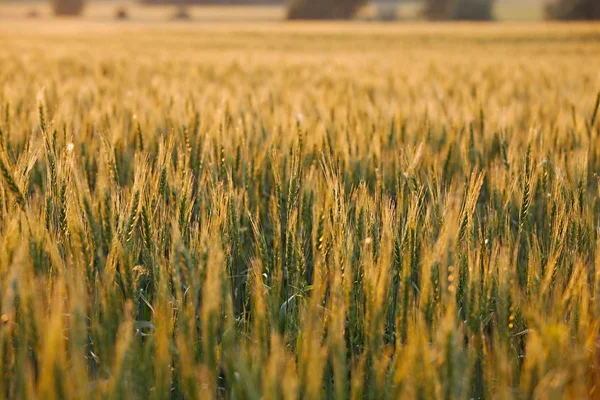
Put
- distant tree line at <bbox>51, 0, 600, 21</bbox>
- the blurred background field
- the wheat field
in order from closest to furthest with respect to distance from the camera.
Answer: the wheat field
distant tree line at <bbox>51, 0, 600, 21</bbox>
the blurred background field

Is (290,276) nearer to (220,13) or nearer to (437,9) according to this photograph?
(437,9)

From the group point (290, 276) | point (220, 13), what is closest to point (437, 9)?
point (220, 13)

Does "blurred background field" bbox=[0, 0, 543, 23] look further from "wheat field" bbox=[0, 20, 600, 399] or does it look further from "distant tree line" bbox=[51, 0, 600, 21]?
"wheat field" bbox=[0, 20, 600, 399]

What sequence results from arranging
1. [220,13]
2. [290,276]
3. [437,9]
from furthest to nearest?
[220,13] < [437,9] < [290,276]

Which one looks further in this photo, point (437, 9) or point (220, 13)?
point (220, 13)

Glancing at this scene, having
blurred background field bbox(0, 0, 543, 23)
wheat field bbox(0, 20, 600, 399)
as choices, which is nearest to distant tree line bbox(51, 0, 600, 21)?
blurred background field bbox(0, 0, 543, 23)

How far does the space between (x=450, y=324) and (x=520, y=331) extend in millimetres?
444

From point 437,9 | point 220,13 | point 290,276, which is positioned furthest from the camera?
point 220,13

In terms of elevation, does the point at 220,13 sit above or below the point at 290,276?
above

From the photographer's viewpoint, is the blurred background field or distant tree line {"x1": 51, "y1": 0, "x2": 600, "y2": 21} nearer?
distant tree line {"x1": 51, "y1": 0, "x2": 600, "y2": 21}

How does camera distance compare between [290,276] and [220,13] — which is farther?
[220,13]

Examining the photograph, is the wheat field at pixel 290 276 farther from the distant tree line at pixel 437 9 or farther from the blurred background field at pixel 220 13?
the blurred background field at pixel 220 13

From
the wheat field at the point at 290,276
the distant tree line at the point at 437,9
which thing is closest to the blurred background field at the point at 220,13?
the distant tree line at the point at 437,9

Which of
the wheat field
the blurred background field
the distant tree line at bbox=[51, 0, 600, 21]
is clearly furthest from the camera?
the blurred background field
